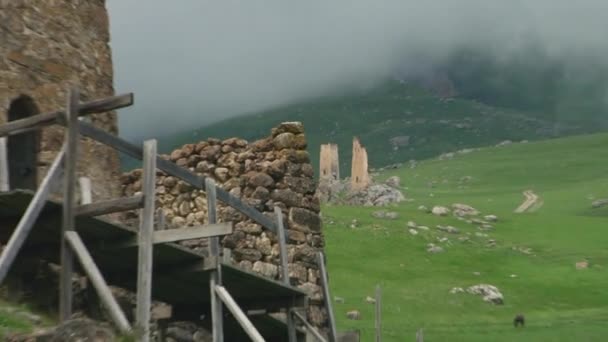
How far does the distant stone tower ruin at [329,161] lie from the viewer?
115000 mm

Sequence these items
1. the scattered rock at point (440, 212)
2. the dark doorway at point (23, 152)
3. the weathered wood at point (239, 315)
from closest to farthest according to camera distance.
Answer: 1. the weathered wood at point (239, 315)
2. the dark doorway at point (23, 152)
3. the scattered rock at point (440, 212)

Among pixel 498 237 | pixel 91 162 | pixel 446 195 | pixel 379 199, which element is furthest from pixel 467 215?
pixel 91 162

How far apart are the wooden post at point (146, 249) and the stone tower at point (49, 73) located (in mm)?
3167

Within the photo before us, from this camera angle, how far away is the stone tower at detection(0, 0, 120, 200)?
15812mm

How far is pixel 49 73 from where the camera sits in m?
16.5

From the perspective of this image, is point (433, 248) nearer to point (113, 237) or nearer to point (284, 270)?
point (284, 270)

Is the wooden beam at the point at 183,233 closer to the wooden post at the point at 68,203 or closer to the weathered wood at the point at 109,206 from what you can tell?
the weathered wood at the point at 109,206

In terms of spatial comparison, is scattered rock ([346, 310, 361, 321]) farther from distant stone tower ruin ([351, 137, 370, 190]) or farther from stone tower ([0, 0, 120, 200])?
distant stone tower ruin ([351, 137, 370, 190])

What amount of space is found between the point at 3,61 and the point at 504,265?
50.3 meters

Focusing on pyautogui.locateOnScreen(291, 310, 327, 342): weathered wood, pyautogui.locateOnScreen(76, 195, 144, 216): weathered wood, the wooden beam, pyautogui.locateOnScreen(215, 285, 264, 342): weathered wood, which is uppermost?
pyautogui.locateOnScreen(76, 195, 144, 216): weathered wood

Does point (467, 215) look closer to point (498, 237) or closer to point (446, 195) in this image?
point (498, 237)

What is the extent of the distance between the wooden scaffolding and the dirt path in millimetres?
102247

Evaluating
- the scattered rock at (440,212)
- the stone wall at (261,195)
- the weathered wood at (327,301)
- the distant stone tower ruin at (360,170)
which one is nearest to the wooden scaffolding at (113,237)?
the weathered wood at (327,301)

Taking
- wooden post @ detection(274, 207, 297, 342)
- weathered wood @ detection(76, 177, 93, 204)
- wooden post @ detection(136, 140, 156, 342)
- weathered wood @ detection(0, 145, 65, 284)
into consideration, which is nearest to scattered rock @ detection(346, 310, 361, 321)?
wooden post @ detection(274, 207, 297, 342)
